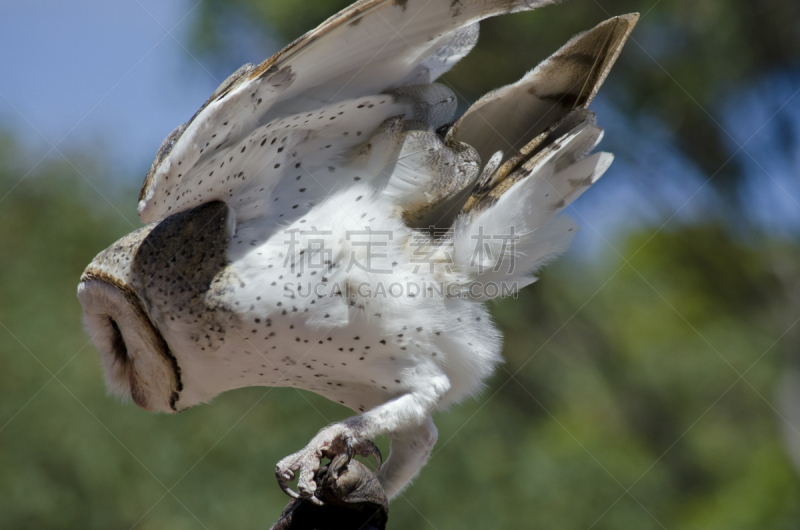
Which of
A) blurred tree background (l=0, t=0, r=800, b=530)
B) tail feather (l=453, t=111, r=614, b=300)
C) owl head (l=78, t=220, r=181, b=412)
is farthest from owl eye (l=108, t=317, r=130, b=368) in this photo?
blurred tree background (l=0, t=0, r=800, b=530)

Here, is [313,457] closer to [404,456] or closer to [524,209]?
[404,456]

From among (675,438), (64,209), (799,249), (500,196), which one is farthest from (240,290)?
(64,209)

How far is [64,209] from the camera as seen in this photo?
8.04m

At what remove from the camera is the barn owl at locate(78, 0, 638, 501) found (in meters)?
1.70

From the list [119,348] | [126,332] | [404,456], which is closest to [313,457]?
[404,456]

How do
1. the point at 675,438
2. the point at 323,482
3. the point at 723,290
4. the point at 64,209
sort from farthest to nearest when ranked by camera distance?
the point at 64,209, the point at 675,438, the point at 723,290, the point at 323,482

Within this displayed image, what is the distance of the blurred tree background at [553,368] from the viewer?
607 centimetres

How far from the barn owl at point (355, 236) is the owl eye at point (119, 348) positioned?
11 millimetres

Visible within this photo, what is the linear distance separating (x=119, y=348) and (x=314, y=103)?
1031 mm

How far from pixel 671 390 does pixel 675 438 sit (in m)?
0.59

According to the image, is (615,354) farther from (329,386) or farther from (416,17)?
(416,17)

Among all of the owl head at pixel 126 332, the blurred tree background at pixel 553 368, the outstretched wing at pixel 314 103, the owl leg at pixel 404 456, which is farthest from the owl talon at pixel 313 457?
the blurred tree background at pixel 553 368

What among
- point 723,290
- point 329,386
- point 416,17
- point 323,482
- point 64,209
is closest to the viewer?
point 416,17

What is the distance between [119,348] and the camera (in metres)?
2.06
